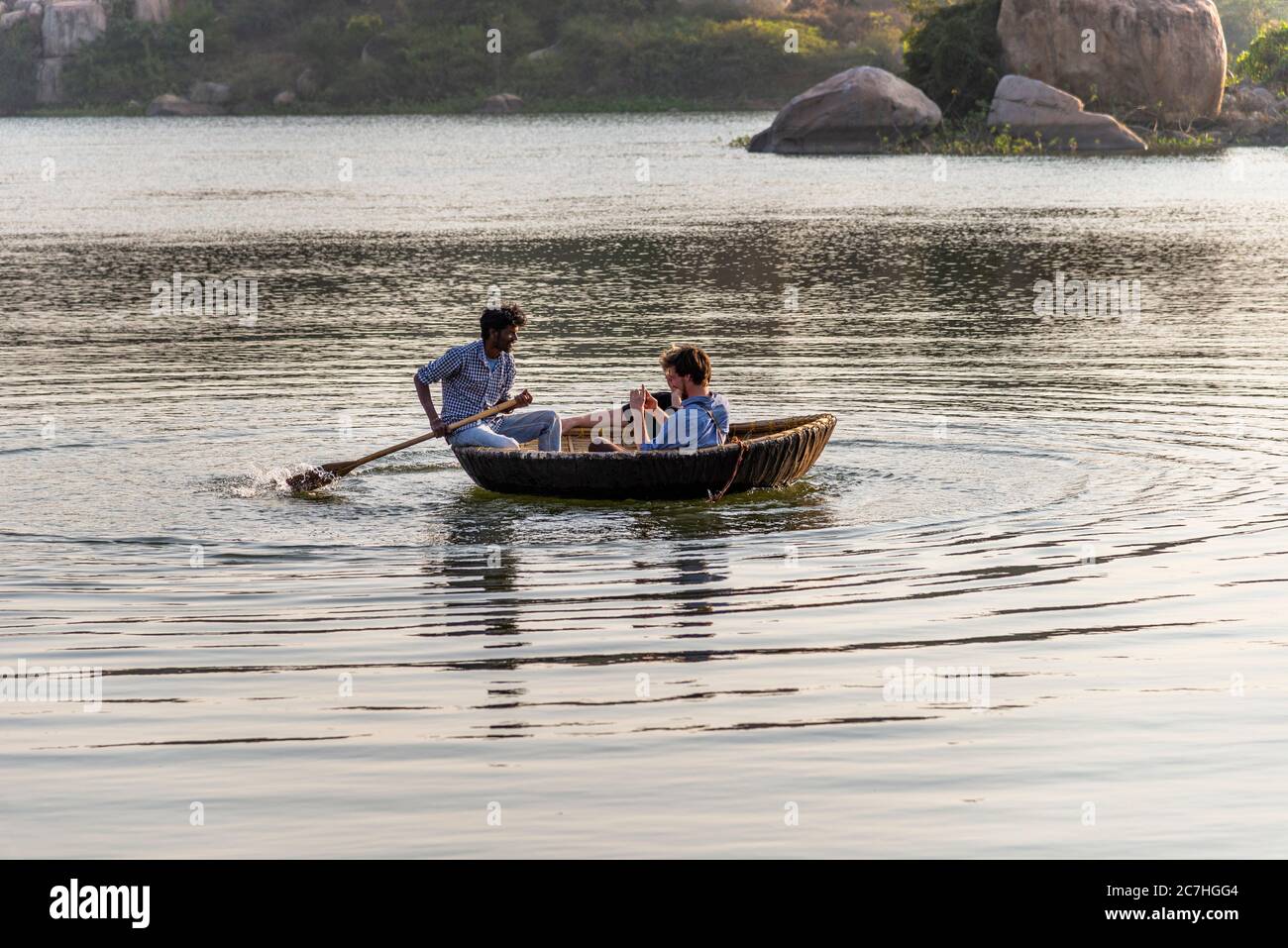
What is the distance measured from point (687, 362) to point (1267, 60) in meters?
80.6

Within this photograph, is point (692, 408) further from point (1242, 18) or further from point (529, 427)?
point (1242, 18)

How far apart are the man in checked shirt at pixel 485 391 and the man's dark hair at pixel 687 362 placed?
1363mm

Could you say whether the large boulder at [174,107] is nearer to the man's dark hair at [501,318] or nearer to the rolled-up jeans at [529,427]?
the rolled-up jeans at [529,427]

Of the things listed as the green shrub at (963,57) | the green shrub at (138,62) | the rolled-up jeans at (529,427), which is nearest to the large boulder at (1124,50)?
the green shrub at (963,57)

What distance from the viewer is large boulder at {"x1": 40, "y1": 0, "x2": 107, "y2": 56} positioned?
483 ft

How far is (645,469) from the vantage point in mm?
13766

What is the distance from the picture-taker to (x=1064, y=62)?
7231 cm

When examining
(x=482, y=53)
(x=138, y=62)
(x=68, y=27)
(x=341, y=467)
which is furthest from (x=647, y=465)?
(x=68, y=27)

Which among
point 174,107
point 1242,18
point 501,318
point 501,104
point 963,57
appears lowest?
point 501,318

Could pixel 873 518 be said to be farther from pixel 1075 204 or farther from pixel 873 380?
pixel 1075 204

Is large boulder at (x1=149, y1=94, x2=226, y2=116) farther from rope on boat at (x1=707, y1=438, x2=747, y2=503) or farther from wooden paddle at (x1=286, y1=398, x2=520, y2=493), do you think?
rope on boat at (x1=707, y1=438, x2=747, y2=503)

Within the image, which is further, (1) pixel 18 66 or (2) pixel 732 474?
(1) pixel 18 66

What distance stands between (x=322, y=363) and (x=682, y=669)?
13084mm

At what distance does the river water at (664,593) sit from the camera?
793cm
